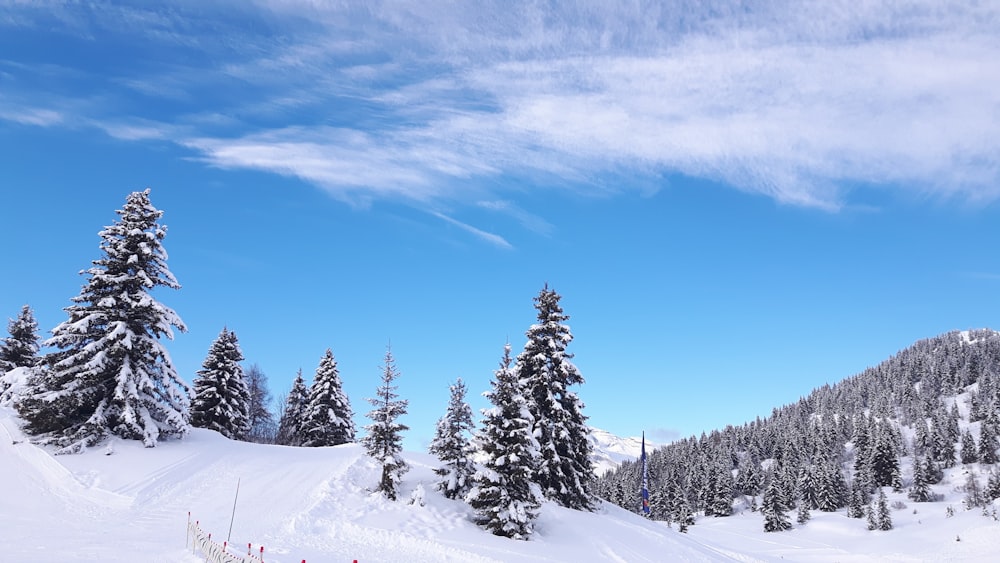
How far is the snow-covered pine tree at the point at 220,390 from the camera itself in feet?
151

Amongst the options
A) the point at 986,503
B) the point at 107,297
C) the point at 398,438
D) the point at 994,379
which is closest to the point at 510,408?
the point at 398,438

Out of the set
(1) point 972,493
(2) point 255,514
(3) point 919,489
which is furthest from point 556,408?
(1) point 972,493

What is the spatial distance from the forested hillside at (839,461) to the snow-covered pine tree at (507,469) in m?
47.7

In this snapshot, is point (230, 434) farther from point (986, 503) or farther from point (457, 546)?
point (986, 503)

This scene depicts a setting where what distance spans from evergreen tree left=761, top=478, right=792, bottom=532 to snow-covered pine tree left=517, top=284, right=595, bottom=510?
63891 millimetres

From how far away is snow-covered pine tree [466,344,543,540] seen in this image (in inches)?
1029

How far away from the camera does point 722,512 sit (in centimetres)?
10944

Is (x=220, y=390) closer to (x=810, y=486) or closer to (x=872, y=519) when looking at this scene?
(x=872, y=519)

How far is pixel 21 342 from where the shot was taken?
50250 millimetres

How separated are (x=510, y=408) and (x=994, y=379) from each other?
658ft

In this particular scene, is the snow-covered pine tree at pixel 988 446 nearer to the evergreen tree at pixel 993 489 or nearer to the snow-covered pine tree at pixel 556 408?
the evergreen tree at pixel 993 489

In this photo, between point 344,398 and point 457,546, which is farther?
point 344,398

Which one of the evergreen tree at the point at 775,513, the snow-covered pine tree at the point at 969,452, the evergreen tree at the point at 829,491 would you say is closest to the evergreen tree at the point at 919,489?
the evergreen tree at the point at 829,491

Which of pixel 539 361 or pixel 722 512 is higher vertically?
pixel 539 361
